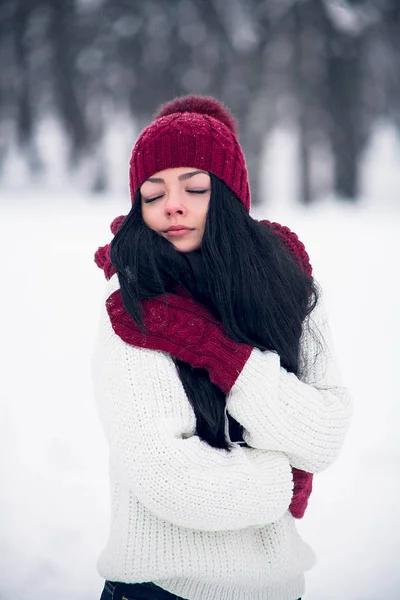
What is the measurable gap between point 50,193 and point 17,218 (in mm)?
614

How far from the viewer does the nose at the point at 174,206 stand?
1.14 m

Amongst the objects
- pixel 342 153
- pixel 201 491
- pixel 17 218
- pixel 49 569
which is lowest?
pixel 49 569

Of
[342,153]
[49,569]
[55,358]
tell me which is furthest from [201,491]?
[342,153]

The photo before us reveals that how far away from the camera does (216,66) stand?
18.5 feet

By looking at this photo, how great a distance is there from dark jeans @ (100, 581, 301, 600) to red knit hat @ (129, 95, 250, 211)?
81 centimetres

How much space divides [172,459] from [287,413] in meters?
0.24

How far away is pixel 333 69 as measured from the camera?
5.82 m

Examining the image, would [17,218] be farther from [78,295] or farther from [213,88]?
[213,88]

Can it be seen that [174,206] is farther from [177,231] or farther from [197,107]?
[197,107]

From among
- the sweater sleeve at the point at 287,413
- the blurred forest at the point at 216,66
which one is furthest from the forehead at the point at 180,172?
the blurred forest at the point at 216,66

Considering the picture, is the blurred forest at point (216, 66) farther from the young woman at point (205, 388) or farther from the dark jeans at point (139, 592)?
the dark jeans at point (139, 592)

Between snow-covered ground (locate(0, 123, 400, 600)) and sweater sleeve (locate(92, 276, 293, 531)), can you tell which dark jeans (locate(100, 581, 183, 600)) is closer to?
sweater sleeve (locate(92, 276, 293, 531))

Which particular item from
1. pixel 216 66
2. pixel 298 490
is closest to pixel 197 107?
pixel 298 490

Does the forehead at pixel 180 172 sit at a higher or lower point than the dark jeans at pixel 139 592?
higher
